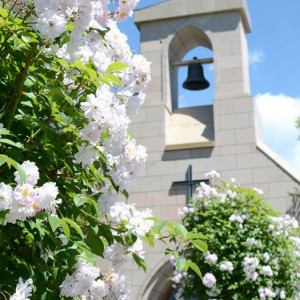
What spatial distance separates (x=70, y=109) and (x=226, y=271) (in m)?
5.44

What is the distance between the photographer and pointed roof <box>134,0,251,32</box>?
32.6 feet

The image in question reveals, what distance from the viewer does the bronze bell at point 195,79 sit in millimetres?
9852

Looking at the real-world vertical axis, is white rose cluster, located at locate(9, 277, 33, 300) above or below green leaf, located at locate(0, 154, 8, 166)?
below

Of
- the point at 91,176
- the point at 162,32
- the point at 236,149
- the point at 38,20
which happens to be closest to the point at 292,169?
the point at 236,149

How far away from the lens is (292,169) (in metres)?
9.20

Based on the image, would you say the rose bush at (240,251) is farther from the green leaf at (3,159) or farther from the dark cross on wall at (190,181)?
the green leaf at (3,159)

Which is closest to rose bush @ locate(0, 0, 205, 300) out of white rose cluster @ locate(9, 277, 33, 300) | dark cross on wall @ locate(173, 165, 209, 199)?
white rose cluster @ locate(9, 277, 33, 300)

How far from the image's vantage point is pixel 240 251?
7605mm

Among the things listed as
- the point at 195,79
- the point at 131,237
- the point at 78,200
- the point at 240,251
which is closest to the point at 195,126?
the point at 195,79

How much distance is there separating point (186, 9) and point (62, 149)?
8.05 metres

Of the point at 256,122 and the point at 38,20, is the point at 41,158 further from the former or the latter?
the point at 256,122

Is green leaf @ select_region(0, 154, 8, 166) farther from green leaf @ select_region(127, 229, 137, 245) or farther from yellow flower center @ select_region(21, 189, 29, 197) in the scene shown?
green leaf @ select_region(127, 229, 137, 245)

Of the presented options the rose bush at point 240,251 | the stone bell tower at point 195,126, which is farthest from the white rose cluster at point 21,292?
the stone bell tower at point 195,126

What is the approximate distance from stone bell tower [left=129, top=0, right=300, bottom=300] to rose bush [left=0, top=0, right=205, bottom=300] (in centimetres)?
661
